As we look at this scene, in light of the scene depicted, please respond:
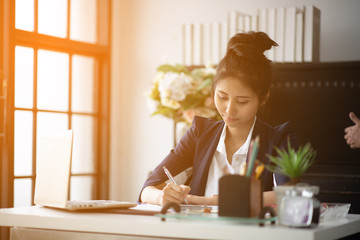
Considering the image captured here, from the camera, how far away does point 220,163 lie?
2092 mm

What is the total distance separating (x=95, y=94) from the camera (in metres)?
4.38

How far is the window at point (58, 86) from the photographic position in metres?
3.65

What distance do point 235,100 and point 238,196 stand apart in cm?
70

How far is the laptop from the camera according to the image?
1564mm

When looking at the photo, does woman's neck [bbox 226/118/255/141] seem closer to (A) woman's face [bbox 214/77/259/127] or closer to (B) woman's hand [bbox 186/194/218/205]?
(A) woman's face [bbox 214/77/259/127]

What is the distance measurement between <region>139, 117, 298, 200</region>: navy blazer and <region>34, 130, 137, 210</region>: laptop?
1.48 feet

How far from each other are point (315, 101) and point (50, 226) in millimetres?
2241

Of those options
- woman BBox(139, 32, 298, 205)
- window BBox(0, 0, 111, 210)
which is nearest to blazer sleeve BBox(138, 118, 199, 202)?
woman BBox(139, 32, 298, 205)

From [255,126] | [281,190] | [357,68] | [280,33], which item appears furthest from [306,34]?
[281,190]

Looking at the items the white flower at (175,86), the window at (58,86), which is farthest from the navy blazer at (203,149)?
the window at (58,86)

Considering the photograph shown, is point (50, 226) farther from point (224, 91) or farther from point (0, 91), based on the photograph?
point (0, 91)

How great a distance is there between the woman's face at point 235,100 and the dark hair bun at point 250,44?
116 millimetres

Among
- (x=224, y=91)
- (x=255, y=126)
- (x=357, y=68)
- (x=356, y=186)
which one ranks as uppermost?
(x=357, y=68)

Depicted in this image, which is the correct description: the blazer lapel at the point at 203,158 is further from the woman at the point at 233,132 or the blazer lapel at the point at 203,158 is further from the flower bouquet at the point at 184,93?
the flower bouquet at the point at 184,93
